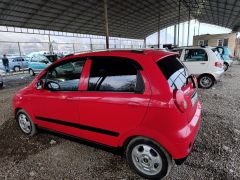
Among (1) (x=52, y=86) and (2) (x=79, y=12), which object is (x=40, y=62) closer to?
(2) (x=79, y=12)

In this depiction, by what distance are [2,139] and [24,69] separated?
20071 millimetres

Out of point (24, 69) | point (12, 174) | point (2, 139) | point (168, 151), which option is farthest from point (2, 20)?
point (168, 151)

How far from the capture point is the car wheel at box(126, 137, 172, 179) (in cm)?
251

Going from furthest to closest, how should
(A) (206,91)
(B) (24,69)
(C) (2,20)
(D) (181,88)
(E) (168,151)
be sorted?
(B) (24,69)
(C) (2,20)
(A) (206,91)
(D) (181,88)
(E) (168,151)

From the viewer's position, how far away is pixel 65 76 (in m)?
3.37

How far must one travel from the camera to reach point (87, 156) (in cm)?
333

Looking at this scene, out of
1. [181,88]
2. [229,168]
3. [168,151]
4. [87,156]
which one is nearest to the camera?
[168,151]

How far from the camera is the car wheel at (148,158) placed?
2514 millimetres

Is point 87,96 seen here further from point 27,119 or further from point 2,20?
point 2,20

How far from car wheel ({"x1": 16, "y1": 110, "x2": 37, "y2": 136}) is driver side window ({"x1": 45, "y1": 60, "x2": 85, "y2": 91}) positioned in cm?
99

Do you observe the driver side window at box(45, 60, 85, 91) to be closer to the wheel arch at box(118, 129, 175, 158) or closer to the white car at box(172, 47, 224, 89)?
the wheel arch at box(118, 129, 175, 158)

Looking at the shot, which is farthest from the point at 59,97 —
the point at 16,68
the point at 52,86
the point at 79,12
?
the point at 79,12

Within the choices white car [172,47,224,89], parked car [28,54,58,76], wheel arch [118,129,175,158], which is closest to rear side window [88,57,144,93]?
wheel arch [118,129,175,158]

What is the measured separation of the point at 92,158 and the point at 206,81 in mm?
6573
